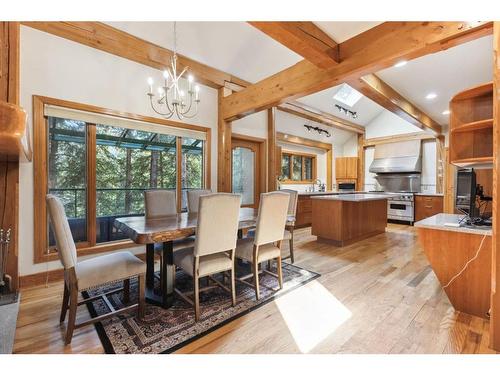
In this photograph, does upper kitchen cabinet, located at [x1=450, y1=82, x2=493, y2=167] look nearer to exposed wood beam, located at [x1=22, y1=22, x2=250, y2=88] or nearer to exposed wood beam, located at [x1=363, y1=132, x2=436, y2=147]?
exposed wood beam, located at [x1=22, y1=22, x2=250, y2=88]

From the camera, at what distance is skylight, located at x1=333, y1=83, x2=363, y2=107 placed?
5869 millimetres

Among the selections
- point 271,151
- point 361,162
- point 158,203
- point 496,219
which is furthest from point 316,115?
point 496,219

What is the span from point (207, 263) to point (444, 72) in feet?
15.8

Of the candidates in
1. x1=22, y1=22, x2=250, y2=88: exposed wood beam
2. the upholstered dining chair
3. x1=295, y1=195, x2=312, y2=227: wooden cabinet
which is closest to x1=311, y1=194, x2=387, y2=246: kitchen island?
x1=295, y1=195, x2=312, y2=227: wooden cabinet

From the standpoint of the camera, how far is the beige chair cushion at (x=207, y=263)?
6.62 feet

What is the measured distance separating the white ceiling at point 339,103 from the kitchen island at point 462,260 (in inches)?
163

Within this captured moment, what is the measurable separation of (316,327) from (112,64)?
3.82 meters

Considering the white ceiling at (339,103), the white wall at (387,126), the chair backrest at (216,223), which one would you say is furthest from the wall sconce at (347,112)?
the chair backrest at (216,223)

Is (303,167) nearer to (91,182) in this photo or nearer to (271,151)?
(271,151)

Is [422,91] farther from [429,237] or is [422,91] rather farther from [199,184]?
[199,184]

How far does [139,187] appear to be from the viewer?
370 cm
